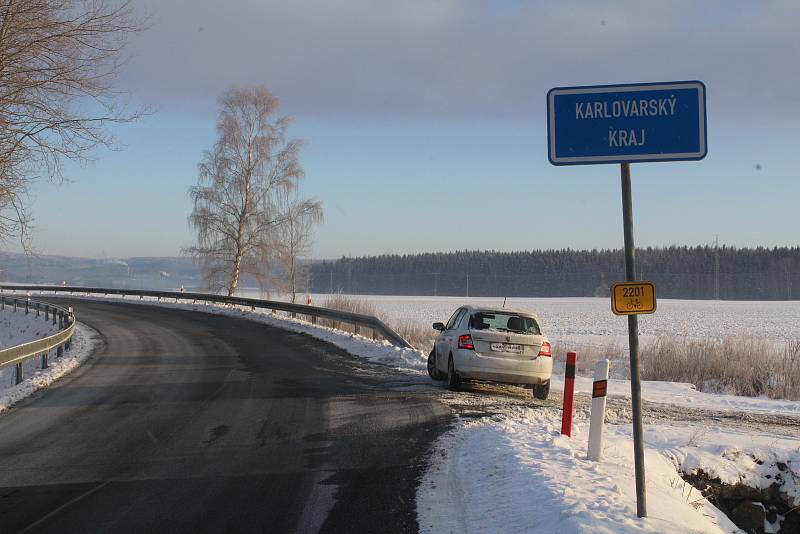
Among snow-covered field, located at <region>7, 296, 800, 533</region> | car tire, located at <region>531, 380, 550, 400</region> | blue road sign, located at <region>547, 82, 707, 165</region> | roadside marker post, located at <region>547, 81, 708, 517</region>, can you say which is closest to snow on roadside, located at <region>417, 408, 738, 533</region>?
snow-covered field, located at <region>7, 296, 800, 533</region>

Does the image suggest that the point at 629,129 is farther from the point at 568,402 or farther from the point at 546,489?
the point at 568,402

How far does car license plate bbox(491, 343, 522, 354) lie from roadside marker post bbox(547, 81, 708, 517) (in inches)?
275

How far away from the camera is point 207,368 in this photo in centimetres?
1532

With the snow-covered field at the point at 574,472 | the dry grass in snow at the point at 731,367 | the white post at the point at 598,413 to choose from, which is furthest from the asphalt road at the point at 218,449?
the dry grass in snow at the point at 731,367

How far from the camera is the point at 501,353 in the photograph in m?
12.2

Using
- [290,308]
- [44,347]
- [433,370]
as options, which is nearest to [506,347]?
[433,370]

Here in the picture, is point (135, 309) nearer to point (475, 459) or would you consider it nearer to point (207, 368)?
point (207, 368)

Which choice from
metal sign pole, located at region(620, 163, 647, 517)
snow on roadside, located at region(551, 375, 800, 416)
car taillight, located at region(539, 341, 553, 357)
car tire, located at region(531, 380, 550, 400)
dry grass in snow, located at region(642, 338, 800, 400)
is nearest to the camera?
metal sign pole, located at region(620, 163, 647, 517)

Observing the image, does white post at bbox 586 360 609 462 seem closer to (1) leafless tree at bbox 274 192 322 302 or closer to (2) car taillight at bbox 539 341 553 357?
(2) car taillight at bbox 539 341 553 357

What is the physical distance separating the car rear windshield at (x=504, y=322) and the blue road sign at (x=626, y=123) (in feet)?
24.4

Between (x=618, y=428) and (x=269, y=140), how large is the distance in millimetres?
36518

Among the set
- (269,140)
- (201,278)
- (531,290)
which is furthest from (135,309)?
(531,290)

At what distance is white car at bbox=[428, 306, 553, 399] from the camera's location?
40.0ft

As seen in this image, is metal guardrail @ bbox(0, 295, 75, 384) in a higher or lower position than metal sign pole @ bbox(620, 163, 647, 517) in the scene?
lower
